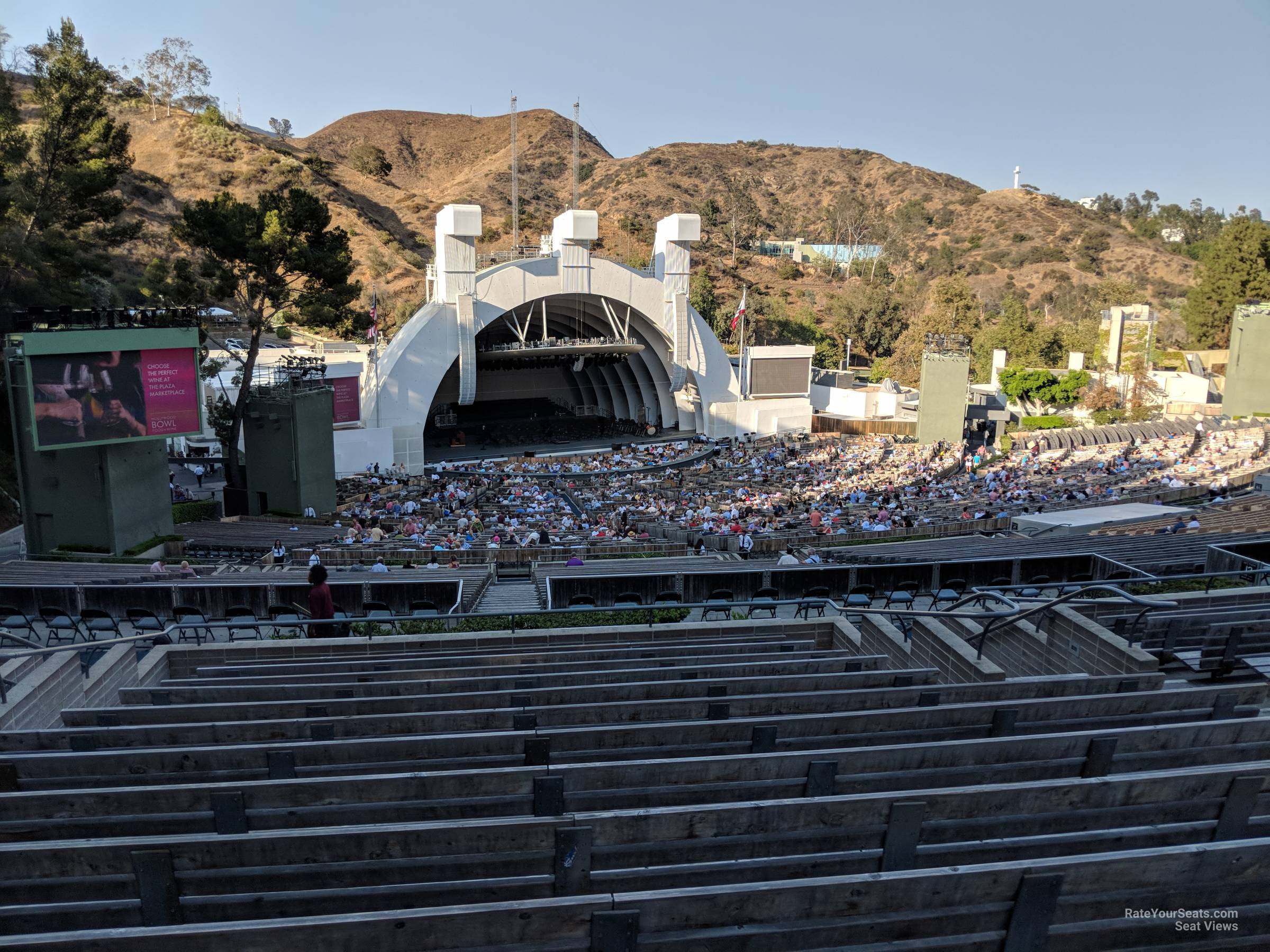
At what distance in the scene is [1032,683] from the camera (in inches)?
214

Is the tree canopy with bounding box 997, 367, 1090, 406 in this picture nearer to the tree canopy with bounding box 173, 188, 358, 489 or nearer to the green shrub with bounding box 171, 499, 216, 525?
the tree canopy with bounding box 173, 188, 358, 489

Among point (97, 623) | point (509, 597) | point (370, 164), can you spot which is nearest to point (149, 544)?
point (97, 623)

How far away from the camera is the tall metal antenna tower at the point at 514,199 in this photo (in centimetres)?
4434

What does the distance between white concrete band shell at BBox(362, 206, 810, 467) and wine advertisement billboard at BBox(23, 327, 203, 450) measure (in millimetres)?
14453

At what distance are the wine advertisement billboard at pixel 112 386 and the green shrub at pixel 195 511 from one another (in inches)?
273

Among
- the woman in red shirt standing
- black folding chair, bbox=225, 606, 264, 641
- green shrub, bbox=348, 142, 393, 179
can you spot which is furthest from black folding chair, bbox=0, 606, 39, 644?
green shrub, bbox=348, 142, 393, 179

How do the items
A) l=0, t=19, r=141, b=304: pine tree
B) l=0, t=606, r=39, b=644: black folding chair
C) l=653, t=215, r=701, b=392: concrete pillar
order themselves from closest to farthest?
l=0, t=606, r=39, b=644: black folding chair → l=0, t=19, r=141, b=304: pine tree → l=653, t=215, r=701, b=392: concrete pillar

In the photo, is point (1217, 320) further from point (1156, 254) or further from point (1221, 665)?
point (1221, 665)

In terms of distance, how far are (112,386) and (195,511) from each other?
A: 849 cm

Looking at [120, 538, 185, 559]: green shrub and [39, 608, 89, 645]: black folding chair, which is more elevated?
[39, 608, 89, 645]: black folding chair

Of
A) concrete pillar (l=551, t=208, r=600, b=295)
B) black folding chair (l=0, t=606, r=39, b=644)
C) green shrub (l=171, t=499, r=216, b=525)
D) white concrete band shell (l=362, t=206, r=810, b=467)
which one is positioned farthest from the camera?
concrete pillar (l=551, t=208, r=600, b=295)

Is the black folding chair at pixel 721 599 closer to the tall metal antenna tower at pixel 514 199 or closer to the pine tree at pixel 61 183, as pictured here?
the pine tree at pixel 61 183

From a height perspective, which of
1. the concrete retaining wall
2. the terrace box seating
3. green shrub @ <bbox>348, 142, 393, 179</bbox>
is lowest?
the concrete retaining wall

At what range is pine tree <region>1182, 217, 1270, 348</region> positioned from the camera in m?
55.0
